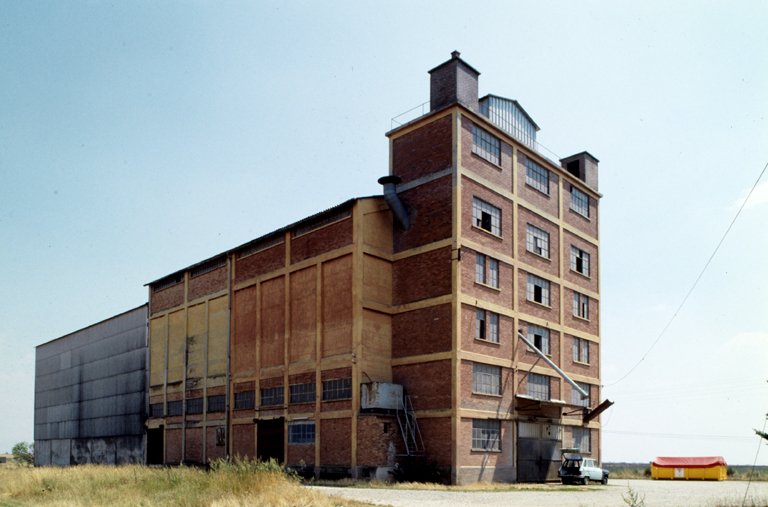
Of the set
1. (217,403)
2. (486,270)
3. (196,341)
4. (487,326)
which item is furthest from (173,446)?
(486,270)

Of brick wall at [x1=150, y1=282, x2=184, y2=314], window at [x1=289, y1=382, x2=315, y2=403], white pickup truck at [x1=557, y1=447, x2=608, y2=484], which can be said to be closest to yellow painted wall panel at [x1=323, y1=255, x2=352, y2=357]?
window at [x1=289, y1=382, x2=315, y2=403]

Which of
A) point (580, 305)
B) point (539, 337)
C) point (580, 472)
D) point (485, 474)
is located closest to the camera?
point (485, 474)

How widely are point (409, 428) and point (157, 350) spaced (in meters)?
20.1

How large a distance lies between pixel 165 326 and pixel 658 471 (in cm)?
2831

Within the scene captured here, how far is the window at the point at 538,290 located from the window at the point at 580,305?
10.0ft

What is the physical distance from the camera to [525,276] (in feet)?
105

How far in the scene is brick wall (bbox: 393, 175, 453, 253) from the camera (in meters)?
28.7

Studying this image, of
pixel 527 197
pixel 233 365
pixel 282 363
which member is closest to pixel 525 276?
pixel 527 197

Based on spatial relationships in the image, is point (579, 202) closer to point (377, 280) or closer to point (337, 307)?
point (377, 280)

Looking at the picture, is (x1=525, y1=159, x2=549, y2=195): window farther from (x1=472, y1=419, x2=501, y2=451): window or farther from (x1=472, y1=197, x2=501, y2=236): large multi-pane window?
(x1=472, y1=419, x2=501, y2=451): window

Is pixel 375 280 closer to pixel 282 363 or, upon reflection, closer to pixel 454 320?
pixel 454 320

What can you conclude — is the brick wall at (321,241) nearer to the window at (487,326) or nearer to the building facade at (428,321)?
the building facade at (428,321)

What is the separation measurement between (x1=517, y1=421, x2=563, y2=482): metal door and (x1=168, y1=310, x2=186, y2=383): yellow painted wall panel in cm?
1927

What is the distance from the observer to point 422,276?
29156 mm
